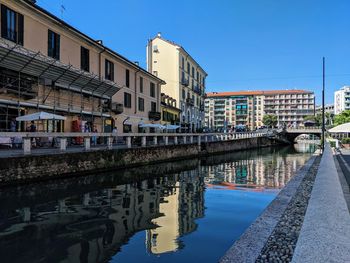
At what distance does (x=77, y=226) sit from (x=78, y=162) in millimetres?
9738

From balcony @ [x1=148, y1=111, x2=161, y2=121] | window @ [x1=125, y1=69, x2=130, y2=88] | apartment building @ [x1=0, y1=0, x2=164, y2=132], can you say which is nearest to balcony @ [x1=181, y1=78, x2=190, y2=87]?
balcony @ [x1=148, y1=111, x2=161, y2=121]

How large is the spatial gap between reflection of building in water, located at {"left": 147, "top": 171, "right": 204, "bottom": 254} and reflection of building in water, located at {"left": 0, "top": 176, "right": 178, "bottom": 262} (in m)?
0.34

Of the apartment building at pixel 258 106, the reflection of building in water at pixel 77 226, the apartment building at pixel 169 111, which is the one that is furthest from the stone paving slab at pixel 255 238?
the apartment building at pixel 258 106

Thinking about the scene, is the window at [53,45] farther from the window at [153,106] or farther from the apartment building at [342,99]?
the apartment building at [342,99]

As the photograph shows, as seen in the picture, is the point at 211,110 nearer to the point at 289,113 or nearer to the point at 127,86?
the point at 289,113

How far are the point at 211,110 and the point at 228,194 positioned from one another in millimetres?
151978

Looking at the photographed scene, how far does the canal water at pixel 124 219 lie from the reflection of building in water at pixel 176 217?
0.8 inches

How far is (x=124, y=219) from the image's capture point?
9.55m

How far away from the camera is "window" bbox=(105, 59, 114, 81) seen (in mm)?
31800

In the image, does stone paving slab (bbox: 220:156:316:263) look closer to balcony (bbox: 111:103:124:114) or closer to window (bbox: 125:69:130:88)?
balcony (bbox: 111:103:124:114)

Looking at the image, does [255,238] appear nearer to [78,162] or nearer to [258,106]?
[78,162]

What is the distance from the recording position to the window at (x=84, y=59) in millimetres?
27784

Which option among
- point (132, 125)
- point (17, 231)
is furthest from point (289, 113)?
point (17, 231)

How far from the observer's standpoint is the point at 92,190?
1416cm
